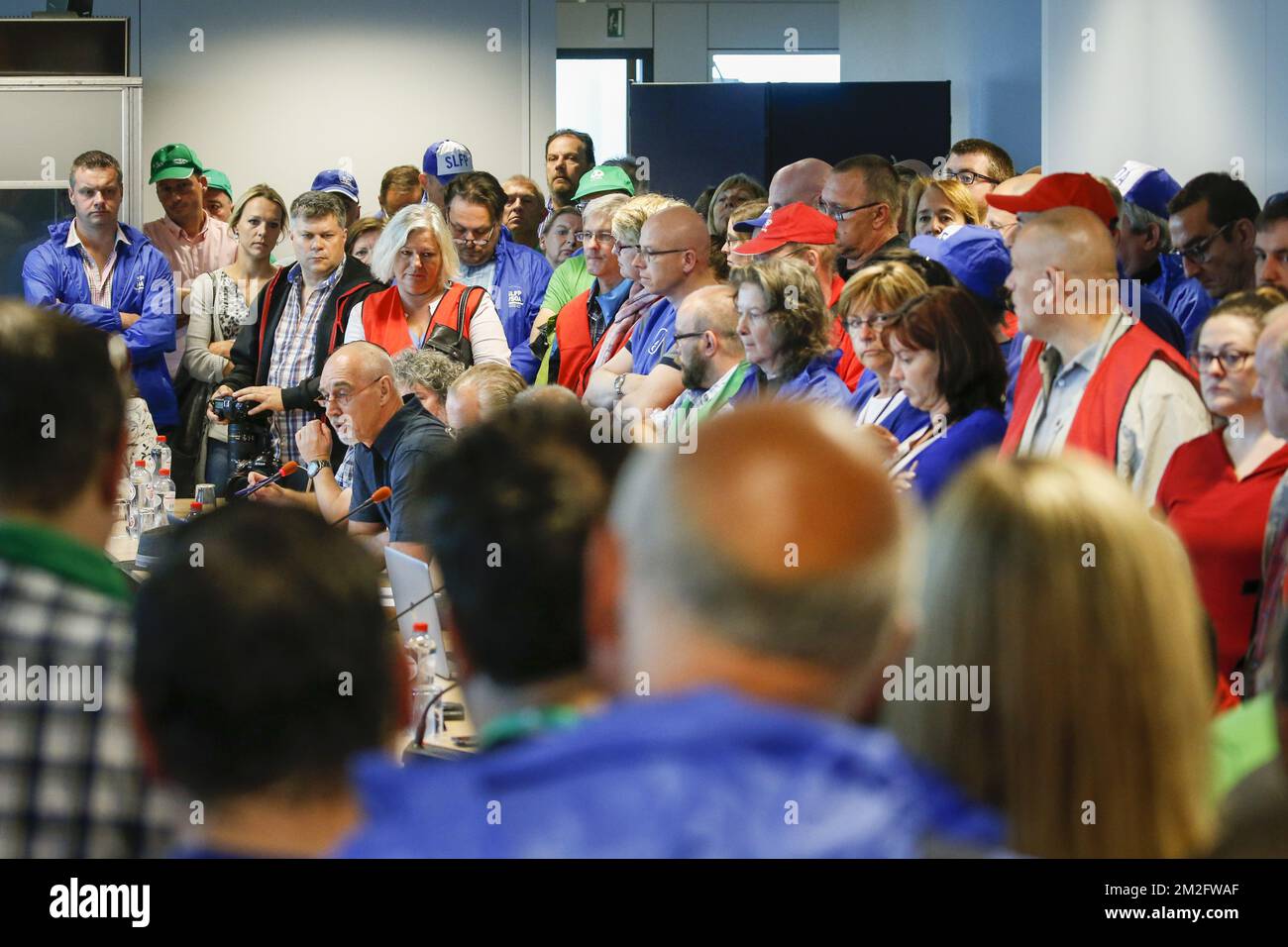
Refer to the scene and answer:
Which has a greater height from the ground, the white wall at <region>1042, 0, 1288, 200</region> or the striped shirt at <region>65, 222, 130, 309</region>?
the white wall at <region>1042, 0, 1288, 200</region>

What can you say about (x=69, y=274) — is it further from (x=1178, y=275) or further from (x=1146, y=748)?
(x=1146, y=748)

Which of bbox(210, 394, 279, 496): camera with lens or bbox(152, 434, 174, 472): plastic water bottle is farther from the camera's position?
bbox(152, 434, 174, 472): plastic water bottle

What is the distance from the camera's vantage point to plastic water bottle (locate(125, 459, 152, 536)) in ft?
14.8

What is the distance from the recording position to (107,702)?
1.50 meters

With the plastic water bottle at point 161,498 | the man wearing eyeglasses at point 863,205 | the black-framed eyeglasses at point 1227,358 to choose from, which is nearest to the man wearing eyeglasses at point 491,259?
the plastic water bottle at point 161,498

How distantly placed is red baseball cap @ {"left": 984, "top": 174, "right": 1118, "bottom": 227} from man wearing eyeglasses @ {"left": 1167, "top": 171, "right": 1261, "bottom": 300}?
0.64m

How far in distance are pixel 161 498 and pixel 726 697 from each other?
3907 millimetres

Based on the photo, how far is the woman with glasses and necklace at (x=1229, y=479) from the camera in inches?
100

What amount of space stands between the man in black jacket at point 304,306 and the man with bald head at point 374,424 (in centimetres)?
118

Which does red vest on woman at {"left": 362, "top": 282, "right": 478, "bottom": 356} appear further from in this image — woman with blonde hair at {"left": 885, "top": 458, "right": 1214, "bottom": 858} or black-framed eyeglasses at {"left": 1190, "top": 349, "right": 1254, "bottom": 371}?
woman with blonde hair at {"left": 885, "top": 458, "right": 1214, "bottom": 858}

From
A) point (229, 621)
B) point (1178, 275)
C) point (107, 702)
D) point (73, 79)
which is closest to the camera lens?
point (229, 621)

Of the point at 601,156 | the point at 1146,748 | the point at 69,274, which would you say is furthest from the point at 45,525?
the point at 601,156

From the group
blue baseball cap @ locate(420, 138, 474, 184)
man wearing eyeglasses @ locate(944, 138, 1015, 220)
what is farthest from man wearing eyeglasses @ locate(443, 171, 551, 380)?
man wearing eyeglasses @ locate(944, 138, 1015, 220)
